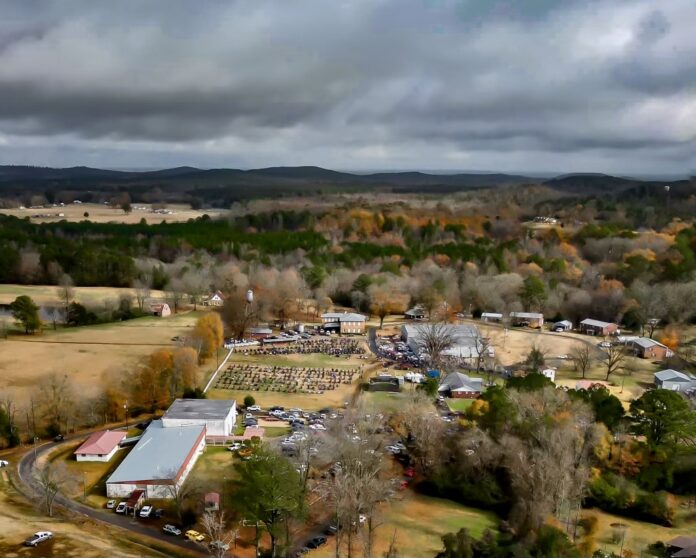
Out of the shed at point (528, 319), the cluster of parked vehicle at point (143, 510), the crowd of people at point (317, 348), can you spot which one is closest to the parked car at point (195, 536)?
the cluster of parked vehicle at point (143, 510)

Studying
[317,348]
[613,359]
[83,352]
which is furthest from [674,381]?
[83,352]

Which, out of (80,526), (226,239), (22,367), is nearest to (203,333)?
(22,367)

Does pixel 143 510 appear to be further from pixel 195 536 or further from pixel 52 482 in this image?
pixel 52 482

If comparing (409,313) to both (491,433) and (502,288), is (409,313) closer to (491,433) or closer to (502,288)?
(502,288)

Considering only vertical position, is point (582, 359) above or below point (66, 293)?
below

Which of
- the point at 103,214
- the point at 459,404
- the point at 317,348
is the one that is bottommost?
the point at 459,404

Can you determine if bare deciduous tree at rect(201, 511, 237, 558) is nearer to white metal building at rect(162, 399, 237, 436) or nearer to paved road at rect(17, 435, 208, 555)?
paved road at rect(17, 435, 208, 555)
